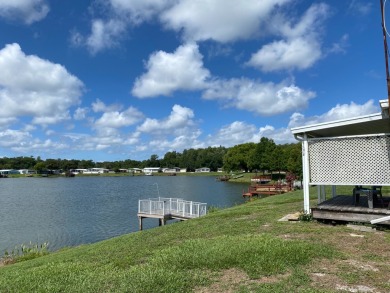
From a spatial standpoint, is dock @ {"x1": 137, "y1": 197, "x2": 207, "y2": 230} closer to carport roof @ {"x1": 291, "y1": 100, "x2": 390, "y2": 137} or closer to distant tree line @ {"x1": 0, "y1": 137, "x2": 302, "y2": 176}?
carport roof @ {"x1": 291, "y1": 100, "x2": 390, "y2": 137}

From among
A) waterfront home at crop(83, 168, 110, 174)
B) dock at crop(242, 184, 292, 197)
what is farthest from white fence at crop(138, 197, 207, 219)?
waterfront home at crop(83, 168, 110, 174)

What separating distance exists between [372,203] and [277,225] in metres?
2.49

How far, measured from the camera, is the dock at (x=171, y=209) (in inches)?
853

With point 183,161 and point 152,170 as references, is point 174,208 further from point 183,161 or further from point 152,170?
point 152,170

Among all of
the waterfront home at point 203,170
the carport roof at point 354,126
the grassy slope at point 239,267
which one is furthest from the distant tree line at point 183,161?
the grassy slope at point 239,267

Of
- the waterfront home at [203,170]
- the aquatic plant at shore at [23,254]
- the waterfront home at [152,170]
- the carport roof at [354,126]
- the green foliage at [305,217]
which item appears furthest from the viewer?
the waterfront home at [152,170]

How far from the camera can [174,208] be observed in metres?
23.0

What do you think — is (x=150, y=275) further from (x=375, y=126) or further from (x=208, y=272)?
(x=375, y=126)

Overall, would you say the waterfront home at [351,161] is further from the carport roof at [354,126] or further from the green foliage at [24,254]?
the green foliage at [24,254]

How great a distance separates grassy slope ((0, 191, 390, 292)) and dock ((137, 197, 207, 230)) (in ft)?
43.9

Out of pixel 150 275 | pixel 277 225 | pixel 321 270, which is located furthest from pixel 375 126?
pixel 150 275

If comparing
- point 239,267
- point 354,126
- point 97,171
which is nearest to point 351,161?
point 354,126

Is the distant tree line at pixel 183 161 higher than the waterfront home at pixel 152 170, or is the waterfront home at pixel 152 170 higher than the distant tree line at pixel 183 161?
the distant tree line at pixel 183 161

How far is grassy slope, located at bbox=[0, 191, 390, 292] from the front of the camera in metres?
5.02
